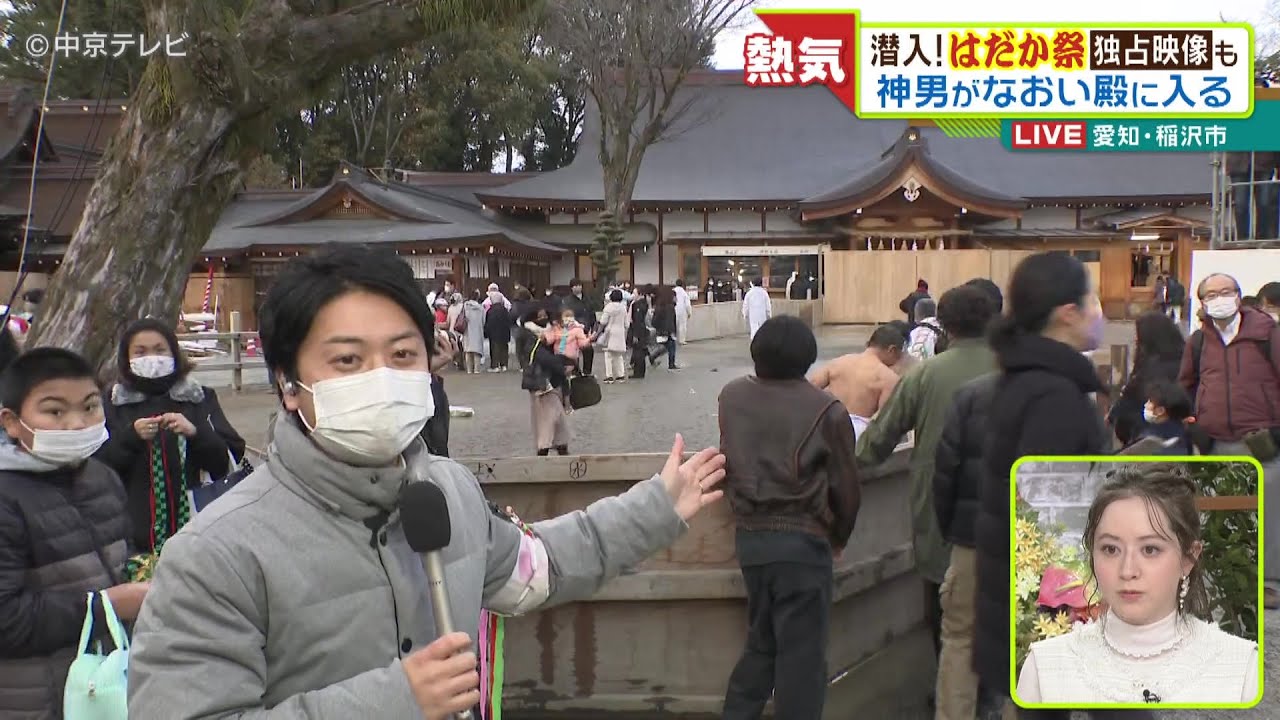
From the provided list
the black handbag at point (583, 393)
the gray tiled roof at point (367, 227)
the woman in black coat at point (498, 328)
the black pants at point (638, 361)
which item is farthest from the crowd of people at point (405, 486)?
the gray tiled roof at point (367, 227)

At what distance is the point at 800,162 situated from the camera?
3091 centimetres

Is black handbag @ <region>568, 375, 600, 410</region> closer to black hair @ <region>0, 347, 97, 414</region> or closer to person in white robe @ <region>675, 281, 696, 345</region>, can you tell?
black hair @ <region>0, 347, 97, 414</region>

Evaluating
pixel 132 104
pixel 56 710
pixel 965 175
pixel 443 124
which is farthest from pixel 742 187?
pixel 56 710

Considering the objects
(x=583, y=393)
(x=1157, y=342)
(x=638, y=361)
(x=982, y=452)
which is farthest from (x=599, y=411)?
(x=982, y=452)

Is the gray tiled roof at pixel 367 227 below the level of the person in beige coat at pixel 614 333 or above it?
above

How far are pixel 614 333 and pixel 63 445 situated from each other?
38.9 feet

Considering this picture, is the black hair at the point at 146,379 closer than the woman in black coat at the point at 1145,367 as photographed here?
Yes

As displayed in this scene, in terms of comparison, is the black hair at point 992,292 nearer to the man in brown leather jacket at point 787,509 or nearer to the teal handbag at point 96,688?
the man in brown leather jacket at point 787,509

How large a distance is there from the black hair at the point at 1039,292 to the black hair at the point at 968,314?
1.18 meters

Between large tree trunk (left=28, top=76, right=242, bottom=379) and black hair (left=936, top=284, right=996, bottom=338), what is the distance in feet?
12.3

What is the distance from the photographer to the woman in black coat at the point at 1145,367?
543cm

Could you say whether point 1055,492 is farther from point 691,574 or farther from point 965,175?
point 965,175

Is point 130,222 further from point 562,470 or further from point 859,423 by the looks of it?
point 859,423

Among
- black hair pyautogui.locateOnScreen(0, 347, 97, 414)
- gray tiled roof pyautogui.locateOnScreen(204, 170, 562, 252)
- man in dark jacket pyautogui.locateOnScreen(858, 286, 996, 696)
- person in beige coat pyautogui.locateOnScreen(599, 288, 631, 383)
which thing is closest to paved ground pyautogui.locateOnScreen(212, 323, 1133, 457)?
person in beige coat pyautogui.locateOnScreen(599, 288, 631, 383)
